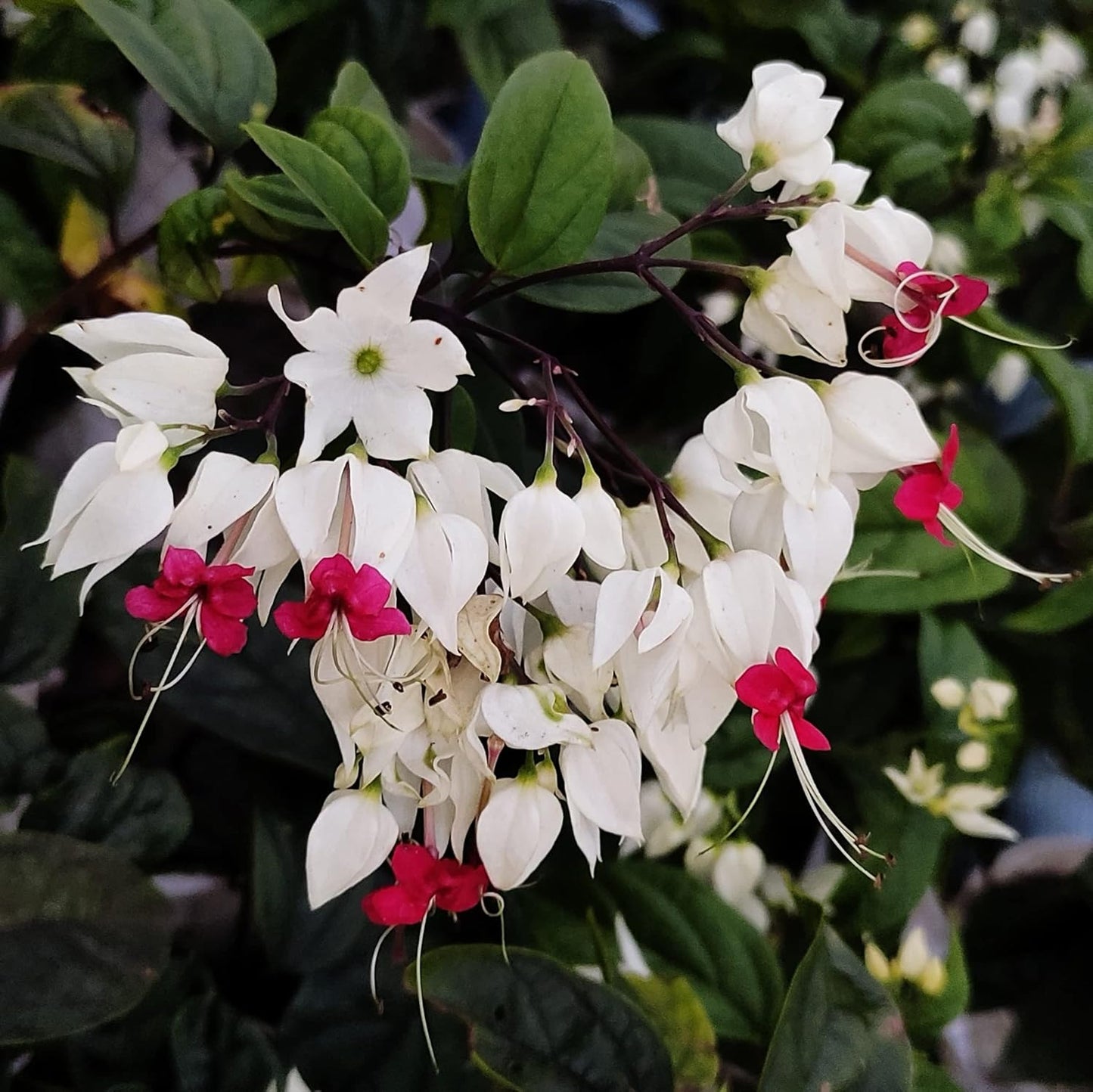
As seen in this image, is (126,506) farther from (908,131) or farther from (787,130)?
(908,131)

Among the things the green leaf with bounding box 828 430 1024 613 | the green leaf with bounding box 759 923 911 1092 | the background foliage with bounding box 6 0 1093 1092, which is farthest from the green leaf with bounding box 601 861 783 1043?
the green leaf with bounding box 828 430 1024 613

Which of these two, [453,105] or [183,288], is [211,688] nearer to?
[183,288]

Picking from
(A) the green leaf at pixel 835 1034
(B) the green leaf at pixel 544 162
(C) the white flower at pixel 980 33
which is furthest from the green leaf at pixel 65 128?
(C) the white flower at pixel 980 33

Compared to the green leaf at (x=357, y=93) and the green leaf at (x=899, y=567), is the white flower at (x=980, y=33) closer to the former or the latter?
the green leaf at (x=899, y=567)

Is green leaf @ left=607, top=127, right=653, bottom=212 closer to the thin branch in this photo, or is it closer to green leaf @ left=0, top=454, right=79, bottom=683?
the thin branch

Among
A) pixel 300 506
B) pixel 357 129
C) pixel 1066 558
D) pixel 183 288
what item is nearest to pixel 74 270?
pixel 183 288
